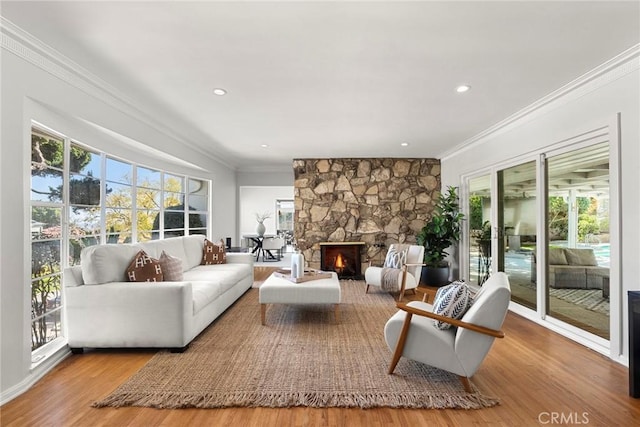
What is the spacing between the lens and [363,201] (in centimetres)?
657

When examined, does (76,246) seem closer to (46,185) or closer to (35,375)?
(46,185)

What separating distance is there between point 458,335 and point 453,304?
0.22 metres

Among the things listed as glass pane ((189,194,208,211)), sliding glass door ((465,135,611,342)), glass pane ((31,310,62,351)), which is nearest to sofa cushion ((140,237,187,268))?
glass pane ((31,310,62,351))

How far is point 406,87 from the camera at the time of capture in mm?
3008

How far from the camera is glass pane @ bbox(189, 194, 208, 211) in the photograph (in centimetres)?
596

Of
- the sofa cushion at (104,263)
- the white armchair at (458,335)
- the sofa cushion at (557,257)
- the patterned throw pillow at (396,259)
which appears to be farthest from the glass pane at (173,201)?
the sofa cushion at (557,257)

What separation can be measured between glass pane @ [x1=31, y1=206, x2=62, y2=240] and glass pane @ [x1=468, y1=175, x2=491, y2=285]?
17.6ft

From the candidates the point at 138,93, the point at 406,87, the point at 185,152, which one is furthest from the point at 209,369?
the point at 185,152

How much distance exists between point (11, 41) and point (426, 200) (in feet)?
20.5

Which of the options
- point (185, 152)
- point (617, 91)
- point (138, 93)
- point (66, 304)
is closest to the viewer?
point (617, 91)

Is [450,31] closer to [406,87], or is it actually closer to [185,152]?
[406,87]

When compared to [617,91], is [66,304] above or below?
below

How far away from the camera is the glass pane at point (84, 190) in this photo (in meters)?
3.16

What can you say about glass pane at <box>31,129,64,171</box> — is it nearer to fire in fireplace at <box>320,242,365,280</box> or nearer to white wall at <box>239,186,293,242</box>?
fire in fireplace at <box>320,242,365,280</box>
